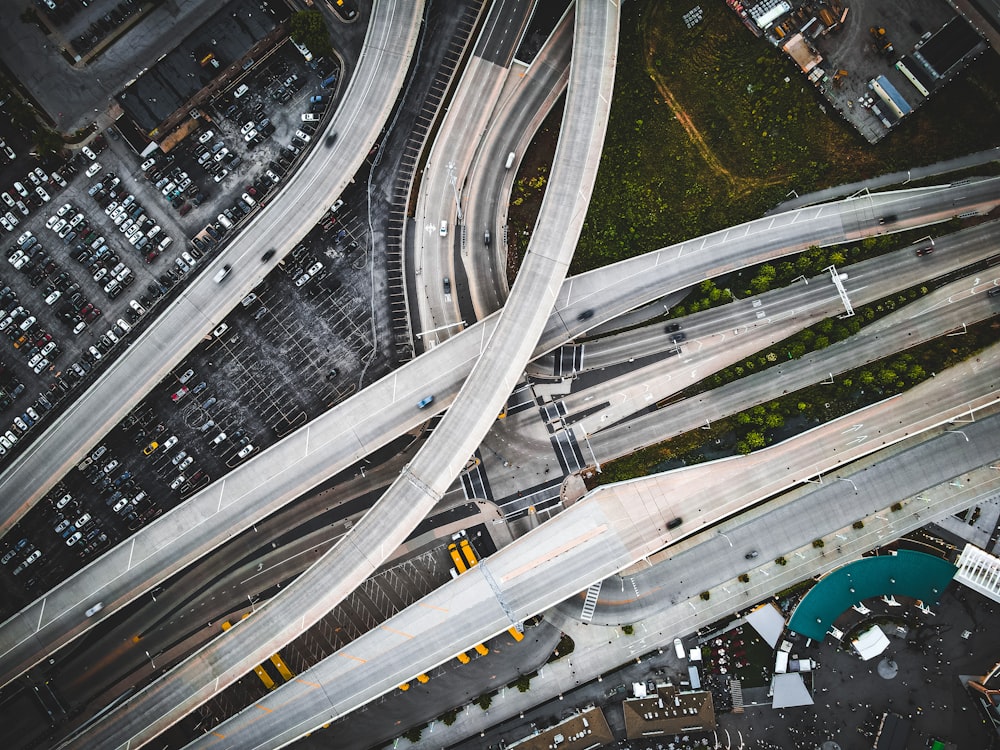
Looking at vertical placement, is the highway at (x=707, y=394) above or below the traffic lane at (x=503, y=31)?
below

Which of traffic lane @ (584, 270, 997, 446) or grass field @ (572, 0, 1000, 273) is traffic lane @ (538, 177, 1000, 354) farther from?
traffic lane @ (584, 270, 997, 446)

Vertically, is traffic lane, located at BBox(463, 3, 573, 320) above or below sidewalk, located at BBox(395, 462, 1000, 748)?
above

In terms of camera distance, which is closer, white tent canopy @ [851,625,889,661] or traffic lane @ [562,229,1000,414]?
white tent canopy @ [851,625,889,661]

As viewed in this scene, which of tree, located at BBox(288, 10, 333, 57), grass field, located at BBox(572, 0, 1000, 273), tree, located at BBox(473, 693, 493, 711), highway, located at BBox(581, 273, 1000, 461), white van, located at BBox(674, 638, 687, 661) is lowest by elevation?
white van, located at BBox(674, 638, 687, 661)

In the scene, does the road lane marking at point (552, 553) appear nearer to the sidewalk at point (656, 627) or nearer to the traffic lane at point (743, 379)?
the sidewalk at point (656, 627)

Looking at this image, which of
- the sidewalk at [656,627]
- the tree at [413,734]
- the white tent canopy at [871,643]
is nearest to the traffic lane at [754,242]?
the sidewalk at [656,627]

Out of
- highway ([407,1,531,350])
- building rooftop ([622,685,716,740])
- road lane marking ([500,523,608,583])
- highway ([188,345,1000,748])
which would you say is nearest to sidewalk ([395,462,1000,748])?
building rooftop ([622,685,716,740])
